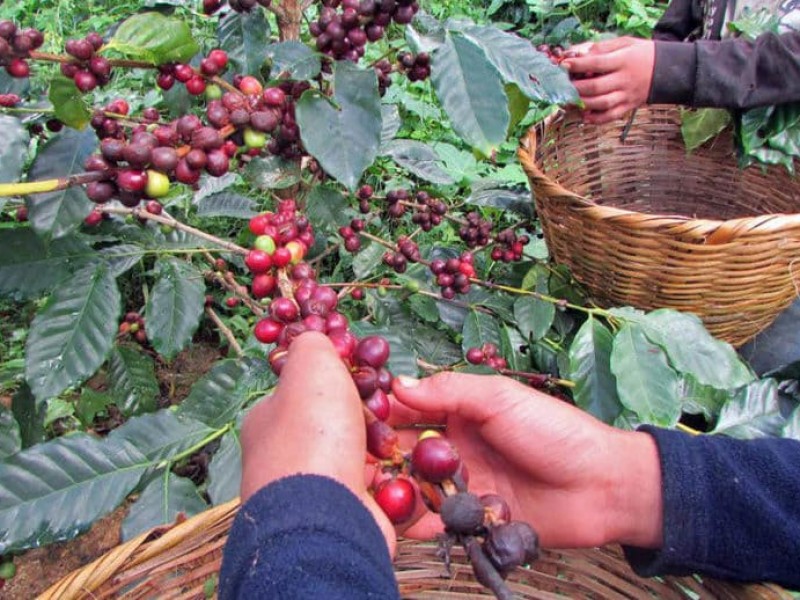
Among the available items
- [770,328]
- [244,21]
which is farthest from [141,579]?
[770,328]

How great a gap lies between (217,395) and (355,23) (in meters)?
0.68

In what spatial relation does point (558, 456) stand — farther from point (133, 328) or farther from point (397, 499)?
point (133, 328)

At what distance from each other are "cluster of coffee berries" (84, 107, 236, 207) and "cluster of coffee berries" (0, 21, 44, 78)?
19 centimetres

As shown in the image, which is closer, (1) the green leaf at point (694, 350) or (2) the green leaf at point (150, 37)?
(2) the green leaf at point (150, 37)

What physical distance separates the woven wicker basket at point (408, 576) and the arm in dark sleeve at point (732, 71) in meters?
1.07

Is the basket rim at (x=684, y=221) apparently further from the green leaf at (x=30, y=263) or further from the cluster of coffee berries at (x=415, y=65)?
the green leaf at (x=30, y=263)

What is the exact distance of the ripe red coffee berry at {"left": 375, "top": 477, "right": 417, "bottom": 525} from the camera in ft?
2.39

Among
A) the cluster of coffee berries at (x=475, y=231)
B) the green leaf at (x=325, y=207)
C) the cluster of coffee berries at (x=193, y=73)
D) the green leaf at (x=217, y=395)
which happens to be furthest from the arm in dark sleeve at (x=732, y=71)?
A: the green leaf at (x=217, y=395)

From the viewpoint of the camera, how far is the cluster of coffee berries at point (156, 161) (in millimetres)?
834

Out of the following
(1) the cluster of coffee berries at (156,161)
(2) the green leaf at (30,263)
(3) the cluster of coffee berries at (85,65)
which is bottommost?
(2) the green leaf at (30,263)

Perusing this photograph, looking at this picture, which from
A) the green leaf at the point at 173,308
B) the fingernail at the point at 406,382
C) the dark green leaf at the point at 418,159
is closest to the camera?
the fingernail at the point at 406,382

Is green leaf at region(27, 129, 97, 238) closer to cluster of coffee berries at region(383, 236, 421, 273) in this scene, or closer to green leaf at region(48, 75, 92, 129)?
green leaf at region(48, 75, 92, 129)

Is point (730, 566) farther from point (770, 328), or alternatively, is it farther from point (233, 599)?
point (770, 328)

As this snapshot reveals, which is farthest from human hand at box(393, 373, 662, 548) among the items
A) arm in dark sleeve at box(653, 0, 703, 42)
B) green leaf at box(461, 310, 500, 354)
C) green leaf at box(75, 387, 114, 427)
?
arm in dark sleeve at box(653, 0, 703, 42)
